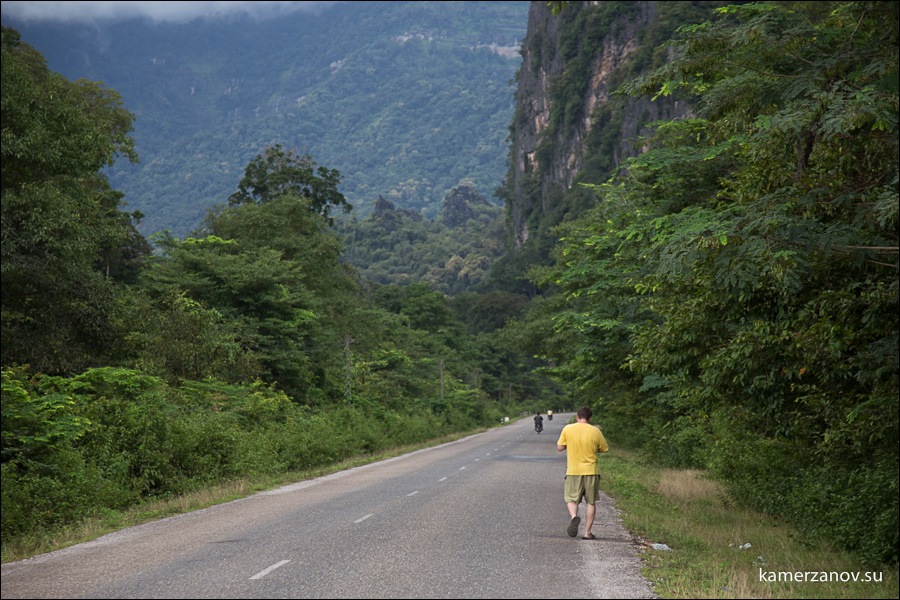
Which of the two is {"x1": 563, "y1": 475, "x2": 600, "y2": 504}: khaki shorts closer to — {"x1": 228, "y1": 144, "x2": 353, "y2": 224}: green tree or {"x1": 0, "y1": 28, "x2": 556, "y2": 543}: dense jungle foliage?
{"x1": 0, "y1": 28, "x2": 556, "y2": 543}: dense jungle foliage

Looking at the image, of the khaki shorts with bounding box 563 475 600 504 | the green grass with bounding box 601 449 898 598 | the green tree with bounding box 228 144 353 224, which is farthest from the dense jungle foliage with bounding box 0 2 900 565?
the green tree with bounding box 228 144 353 224

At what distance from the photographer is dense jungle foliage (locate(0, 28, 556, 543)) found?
1525cm

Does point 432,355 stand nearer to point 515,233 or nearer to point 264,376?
point 264,376

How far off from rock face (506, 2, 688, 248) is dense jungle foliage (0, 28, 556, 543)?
38.4 meters

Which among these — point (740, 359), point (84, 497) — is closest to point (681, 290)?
point (740, 359)

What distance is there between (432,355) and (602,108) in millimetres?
41394

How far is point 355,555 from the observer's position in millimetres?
9859

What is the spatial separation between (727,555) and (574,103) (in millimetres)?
104644

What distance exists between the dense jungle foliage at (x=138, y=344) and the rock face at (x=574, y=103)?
38.4 metres

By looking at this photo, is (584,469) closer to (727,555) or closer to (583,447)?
(583,447)

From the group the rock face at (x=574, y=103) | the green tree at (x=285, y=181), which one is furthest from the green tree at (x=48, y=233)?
the rock face at (x=574, y=103)

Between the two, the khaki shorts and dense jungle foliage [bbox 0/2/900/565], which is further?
the khaki shorts

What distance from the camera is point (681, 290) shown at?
12.5 metres

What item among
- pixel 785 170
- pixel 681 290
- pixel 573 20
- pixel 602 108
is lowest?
pixel 681 290
